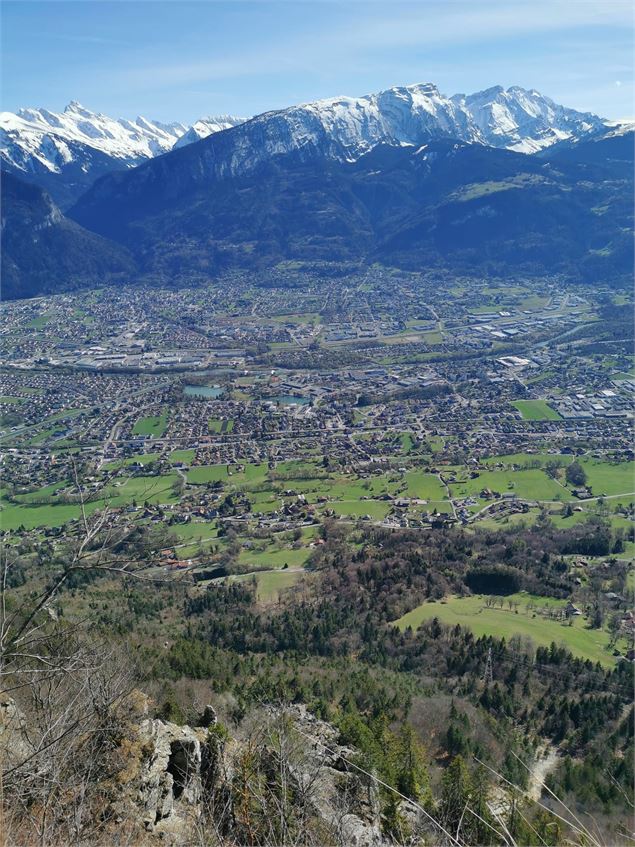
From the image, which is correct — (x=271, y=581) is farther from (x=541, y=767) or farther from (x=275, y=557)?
(x=541, y=767)

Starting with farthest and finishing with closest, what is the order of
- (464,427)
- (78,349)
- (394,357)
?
(78,349) < (394,357) < (464,427)

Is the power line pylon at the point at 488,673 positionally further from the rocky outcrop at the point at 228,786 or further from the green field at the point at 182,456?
the green field at the point at 182,456

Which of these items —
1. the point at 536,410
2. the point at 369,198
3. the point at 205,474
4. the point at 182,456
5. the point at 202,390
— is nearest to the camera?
the point at 205,474

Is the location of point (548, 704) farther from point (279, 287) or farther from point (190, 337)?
point (279, 287)

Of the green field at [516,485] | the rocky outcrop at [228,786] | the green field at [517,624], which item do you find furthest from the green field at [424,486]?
the rocky outcrop at [228,786]

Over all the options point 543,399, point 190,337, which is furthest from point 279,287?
point 543,399

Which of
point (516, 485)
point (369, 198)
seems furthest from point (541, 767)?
point (369, 198)
